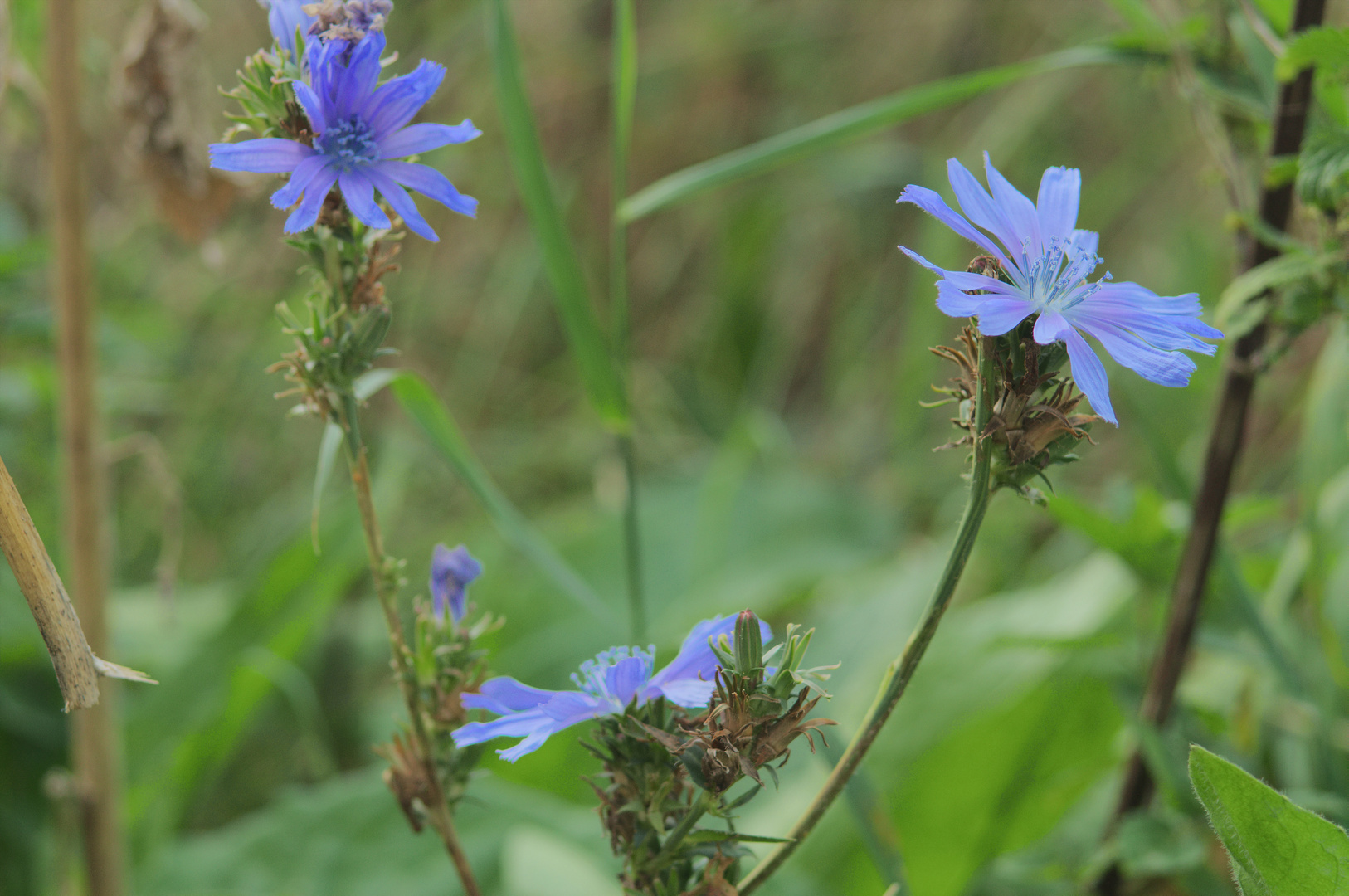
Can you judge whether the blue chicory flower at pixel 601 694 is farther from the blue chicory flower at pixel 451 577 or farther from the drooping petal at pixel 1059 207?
the drooping petal at pixel 1059 207

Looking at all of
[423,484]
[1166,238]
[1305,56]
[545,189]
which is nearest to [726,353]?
[423,484]

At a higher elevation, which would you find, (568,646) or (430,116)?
(430,116)

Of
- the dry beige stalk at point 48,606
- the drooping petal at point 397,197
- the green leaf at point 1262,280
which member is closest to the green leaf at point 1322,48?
the green leaf at point 1262,280

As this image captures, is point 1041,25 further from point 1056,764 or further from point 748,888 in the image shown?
point 748,888

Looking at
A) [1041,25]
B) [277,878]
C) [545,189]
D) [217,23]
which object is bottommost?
[277,878]

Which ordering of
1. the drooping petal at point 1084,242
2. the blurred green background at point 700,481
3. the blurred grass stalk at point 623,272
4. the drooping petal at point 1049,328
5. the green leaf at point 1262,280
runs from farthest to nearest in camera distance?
the blurred green background at point 700,481 → the blurred grass stalk at point 623,272 → the green leaf at point 1262,280 → the drooping petal at point 1084,242 → the drooping petal at point 1049,328

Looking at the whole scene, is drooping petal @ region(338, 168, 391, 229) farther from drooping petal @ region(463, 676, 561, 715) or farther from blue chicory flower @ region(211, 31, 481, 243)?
drooping petal @ region(463, 676, 561, 715)
